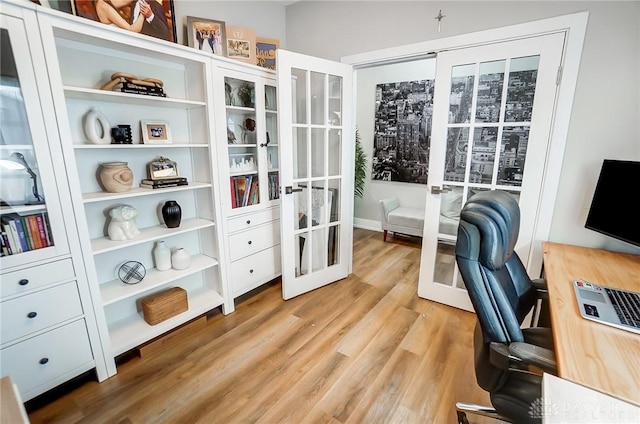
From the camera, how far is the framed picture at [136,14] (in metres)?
1.54

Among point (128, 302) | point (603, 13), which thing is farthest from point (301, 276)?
point (603, 13)

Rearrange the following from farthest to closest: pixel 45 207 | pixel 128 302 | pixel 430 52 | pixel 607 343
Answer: pixel 430 52, pixel 128 302, pixel 45 207, pixel 607 343

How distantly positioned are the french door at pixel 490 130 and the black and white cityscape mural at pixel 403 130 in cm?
178

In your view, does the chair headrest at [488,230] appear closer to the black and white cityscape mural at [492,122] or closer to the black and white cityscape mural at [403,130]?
the black and white cityscape mural at [492,122]

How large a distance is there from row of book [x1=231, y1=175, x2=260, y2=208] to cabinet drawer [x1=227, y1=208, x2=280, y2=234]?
0.35 ft

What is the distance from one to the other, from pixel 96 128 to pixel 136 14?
733mm

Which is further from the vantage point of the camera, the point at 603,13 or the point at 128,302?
the point at 128,302

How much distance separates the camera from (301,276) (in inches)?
103

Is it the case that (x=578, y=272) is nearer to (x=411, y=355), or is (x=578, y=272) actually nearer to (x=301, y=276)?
(x=411, y=355)

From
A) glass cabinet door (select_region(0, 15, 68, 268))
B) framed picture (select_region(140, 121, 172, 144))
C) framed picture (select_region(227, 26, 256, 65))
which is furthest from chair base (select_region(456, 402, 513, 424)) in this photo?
framed picture (select_region(227, 26, 256, 65))

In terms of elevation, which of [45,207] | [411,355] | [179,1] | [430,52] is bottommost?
[411,355]

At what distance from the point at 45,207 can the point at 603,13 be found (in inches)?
125

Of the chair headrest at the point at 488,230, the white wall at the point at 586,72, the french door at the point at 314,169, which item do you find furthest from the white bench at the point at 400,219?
the chair headrest at the point at 488,230

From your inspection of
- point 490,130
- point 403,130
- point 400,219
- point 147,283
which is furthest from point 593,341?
point 403,130
